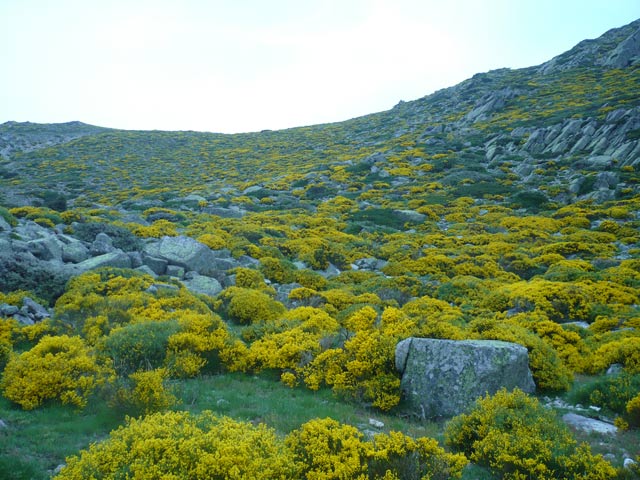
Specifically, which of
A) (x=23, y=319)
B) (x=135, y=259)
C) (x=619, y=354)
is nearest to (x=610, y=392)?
(x=619, y=354)

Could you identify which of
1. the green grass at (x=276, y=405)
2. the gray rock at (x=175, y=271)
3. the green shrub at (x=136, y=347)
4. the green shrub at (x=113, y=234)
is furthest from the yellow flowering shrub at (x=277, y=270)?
the green grass at (x=276, y=405)

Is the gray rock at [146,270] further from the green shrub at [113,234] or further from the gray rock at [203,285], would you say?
the green shrub at [113,234]

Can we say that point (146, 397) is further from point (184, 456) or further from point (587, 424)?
point (587, 424)

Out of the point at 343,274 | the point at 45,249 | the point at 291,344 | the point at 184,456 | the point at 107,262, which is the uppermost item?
the point at 45,249

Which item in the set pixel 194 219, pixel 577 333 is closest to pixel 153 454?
pixel 577 333

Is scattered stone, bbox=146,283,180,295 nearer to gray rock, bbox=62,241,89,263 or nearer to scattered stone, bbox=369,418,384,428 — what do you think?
gray rock, bbox=62,241,89,263

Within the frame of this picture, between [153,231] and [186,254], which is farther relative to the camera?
[153,231]

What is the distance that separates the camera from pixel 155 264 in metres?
18.2

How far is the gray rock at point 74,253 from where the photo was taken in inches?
699

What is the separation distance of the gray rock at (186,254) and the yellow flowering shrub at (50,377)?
9.59 meters

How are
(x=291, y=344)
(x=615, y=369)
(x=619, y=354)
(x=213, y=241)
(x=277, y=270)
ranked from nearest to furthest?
(x=615, y=369) < (x=619, y=354) < (x=291, y=344) < (x=277, y=270) < (x=213, y=241)

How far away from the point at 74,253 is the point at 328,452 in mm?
16386

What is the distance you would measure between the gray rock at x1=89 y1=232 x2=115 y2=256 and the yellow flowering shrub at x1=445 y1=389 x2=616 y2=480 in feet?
56.1

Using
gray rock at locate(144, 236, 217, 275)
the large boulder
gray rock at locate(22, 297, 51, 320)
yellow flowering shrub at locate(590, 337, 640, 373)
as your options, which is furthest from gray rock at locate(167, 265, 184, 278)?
yellow flowering shrub at locate(590, 337, 640, 373)
